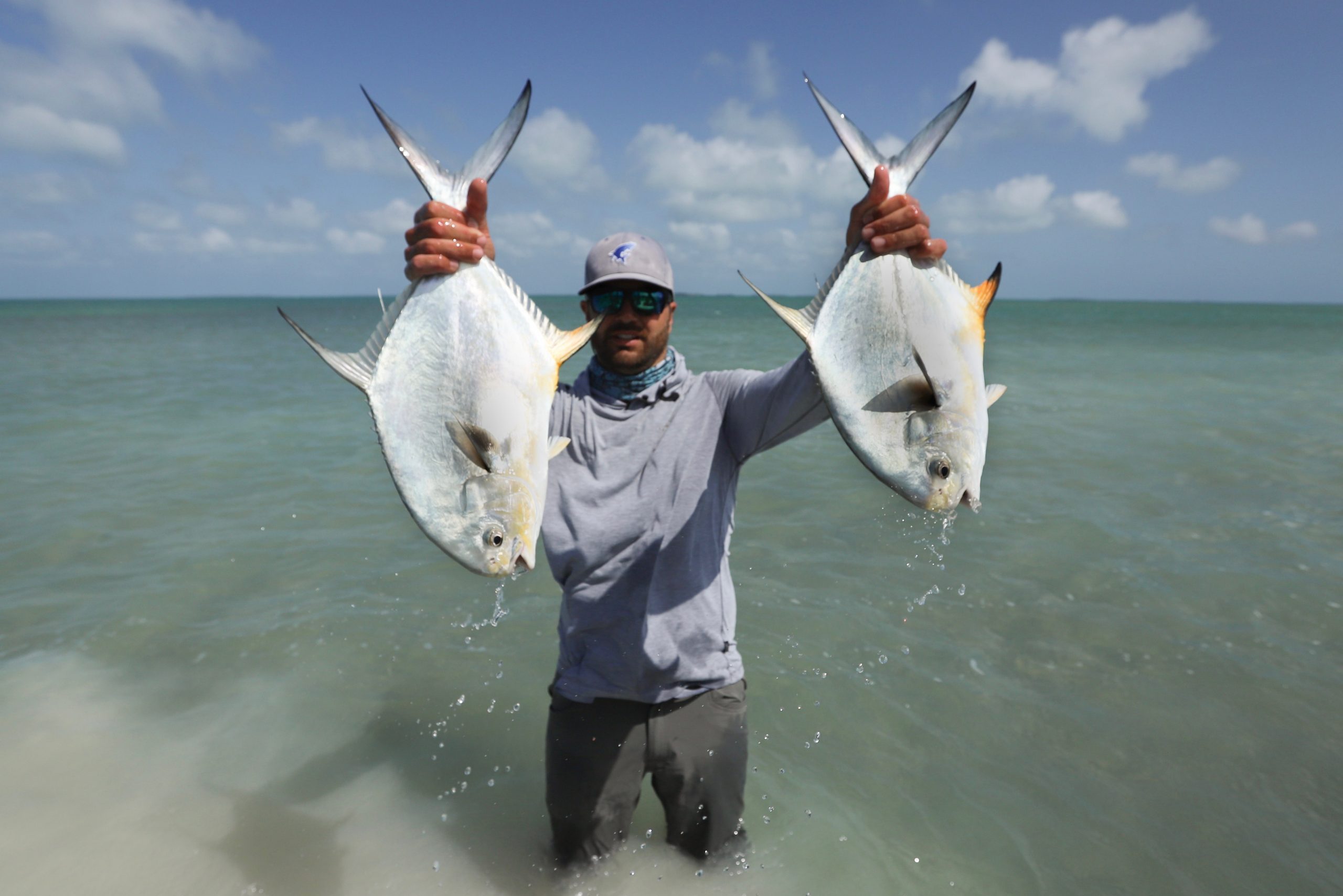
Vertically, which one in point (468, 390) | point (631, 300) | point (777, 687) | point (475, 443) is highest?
point (631, 300)

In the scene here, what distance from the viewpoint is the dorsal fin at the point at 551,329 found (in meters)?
2.01

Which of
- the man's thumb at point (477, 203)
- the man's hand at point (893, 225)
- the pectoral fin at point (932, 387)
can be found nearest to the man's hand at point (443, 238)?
the man's thumb at point (477, 203)

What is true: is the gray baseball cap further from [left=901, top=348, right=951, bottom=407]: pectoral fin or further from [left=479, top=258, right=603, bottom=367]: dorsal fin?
[left=901, top=348, right=951, bottom=407]: pectoral fin

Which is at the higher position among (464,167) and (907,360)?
(464,167)

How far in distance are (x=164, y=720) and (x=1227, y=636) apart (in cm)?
661

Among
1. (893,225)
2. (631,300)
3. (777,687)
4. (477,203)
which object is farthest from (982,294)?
(777,687)

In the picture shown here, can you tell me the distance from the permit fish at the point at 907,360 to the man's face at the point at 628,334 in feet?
1.94

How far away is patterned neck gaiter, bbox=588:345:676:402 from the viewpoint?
2543 mm

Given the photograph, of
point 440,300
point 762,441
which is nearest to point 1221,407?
point 762,441

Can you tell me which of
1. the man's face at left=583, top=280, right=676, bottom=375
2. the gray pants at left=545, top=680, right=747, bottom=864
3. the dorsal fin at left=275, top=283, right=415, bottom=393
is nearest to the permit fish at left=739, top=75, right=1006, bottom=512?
the man's face at left=583, top=280, right=676, bottom=375

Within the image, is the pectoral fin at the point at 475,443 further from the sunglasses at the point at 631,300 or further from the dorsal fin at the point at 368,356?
the sunglasses at the point at 631,300

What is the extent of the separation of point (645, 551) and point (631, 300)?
0.85 meters

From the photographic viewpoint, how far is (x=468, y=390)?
1.94 metres

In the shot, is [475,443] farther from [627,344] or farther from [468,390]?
[627,344]
